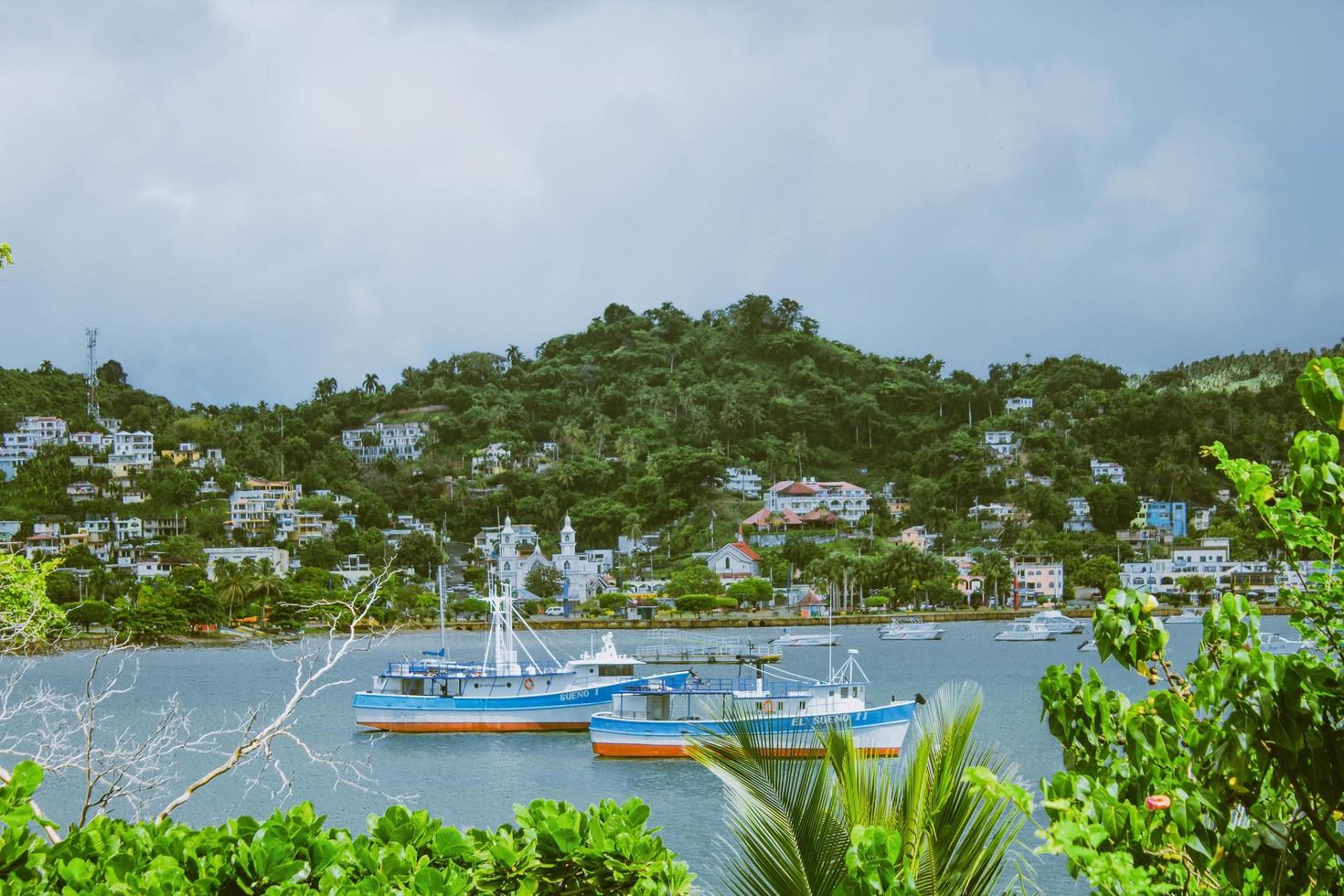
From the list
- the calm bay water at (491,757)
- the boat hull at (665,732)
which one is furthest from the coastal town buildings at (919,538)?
the boat hull at (665,732)

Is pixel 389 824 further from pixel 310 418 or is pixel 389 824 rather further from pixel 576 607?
pixel 310 418

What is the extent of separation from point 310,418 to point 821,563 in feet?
250

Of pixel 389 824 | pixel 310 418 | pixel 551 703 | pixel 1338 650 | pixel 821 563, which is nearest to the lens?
pixel 1338 650

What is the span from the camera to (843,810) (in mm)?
5449

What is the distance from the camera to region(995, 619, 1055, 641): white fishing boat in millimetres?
78812

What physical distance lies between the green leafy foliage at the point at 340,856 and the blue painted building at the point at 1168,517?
121 meters

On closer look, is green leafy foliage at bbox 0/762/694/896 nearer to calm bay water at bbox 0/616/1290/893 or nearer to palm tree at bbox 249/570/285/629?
calm bay water at bbox 0/616/1290/893

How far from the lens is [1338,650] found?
3.55m

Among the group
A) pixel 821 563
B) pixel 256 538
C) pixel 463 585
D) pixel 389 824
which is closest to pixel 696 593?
pixel 821 563

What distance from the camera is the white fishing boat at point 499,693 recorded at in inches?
1487

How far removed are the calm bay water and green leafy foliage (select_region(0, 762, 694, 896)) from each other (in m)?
1.21

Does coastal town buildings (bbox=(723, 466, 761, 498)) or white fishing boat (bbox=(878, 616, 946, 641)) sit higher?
coastal town buildings (bbox=(723, 466, 761, 498))

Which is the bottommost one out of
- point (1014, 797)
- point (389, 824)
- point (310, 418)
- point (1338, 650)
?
point (389, 824)

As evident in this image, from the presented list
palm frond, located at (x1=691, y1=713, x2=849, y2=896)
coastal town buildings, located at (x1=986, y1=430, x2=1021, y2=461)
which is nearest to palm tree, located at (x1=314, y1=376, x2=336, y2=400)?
coastal town buildings, located at (x1=986, y1=430, x2=1021, y2=461)
